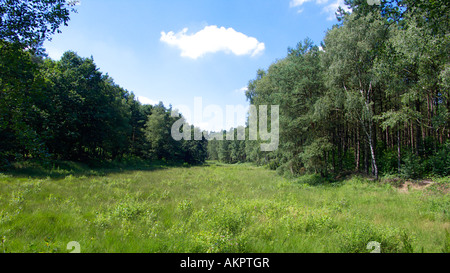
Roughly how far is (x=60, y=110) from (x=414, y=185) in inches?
1406

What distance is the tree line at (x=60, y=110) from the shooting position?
482 cm

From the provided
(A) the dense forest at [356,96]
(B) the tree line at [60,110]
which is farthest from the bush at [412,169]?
(B) the tree line at [60,110]

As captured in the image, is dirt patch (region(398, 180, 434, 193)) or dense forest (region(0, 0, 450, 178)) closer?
dense forest (region(0, 0, 450, 178))

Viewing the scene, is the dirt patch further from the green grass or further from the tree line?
the tree line

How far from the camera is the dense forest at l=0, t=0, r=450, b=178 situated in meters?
5.07

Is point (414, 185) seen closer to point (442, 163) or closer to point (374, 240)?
point (442, 163)

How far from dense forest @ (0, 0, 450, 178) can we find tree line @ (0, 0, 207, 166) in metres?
0.04

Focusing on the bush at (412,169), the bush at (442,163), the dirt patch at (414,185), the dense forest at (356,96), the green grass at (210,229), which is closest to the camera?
the green grass at (210,229)

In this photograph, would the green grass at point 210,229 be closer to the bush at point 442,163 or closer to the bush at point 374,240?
the bush at point 374,240

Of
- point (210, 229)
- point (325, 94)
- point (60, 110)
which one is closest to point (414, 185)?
point (325, 94)

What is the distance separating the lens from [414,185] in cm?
1369

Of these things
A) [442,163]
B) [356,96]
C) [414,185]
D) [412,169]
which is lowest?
[414,185]

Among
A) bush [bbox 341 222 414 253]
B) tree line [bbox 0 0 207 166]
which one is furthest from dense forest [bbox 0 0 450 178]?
bush [bbox 341 222 414 253]

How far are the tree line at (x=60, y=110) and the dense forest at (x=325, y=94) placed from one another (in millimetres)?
39
